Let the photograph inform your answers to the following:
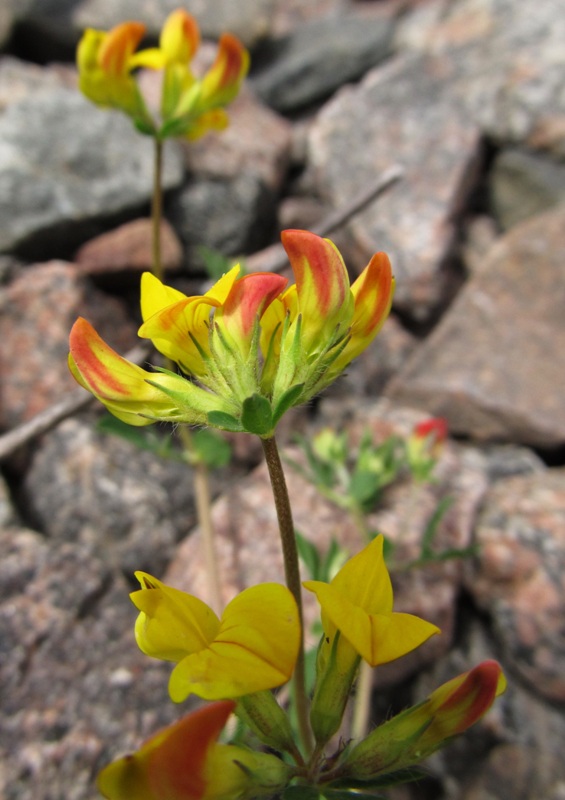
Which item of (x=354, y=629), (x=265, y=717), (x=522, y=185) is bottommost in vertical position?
(x=522, y=185)

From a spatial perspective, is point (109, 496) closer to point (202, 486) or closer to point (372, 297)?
point (202, 486)

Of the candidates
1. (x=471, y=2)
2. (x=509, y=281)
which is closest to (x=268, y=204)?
(x=509, y=281)

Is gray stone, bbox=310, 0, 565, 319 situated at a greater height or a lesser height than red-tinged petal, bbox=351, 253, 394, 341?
lesser

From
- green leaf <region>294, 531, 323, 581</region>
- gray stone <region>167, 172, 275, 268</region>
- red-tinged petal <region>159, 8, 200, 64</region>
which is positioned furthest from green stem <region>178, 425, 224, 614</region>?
gray stone <region>167, 172, 275, 268</region>

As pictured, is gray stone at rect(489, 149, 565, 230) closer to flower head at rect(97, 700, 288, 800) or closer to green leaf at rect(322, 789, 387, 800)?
green leaf at rect(322, 789, 387, 800)

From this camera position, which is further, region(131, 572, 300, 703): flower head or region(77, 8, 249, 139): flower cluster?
region(77, 8, 249, 139): flower cluster

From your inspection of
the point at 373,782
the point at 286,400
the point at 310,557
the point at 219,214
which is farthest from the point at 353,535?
the point at 219,214

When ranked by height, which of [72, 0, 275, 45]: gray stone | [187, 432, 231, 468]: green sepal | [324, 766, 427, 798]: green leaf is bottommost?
[187, 432, 231, 468]: green sepal

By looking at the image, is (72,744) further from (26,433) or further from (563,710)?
(563,710)
